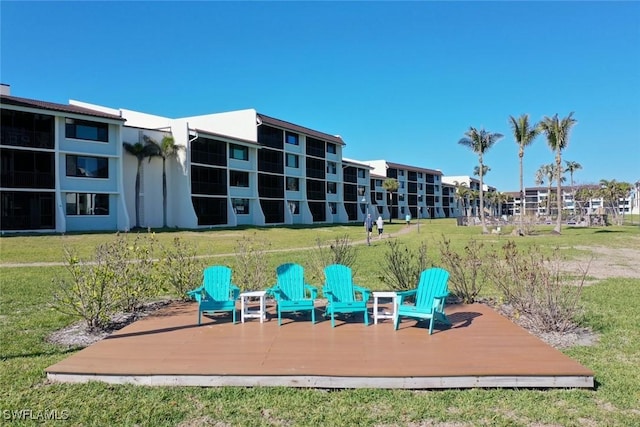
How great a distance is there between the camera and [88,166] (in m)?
31.7

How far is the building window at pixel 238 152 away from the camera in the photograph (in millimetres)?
42219

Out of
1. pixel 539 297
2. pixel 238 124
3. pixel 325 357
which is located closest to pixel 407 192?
pixel 238 124

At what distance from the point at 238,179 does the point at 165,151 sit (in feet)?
30.0

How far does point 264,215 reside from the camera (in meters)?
45.8

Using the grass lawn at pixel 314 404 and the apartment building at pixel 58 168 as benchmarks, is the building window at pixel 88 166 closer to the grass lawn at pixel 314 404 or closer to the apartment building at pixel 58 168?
the apartment building at pixel 58 168

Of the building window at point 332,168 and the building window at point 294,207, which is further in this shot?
the building window at point 332,168

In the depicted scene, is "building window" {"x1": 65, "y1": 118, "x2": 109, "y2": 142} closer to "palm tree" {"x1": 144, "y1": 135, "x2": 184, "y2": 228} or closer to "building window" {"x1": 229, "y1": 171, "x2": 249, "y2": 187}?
"palm tree" {"x1": 144, "y1": 135, "x2": 184, "y2": 228}

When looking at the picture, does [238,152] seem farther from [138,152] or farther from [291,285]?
[291,285]

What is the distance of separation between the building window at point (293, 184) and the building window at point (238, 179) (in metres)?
7.31

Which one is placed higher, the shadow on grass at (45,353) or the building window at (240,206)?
the building window at (240,206)

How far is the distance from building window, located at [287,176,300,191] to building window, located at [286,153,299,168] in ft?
4.67

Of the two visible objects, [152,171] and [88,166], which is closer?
[88,166]

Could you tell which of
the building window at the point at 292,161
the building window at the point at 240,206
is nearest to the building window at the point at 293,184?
the building window at the point at 292,161

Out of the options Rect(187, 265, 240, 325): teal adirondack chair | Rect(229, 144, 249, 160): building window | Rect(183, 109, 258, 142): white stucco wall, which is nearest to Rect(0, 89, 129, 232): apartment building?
Rect(229, 144, 249, 160): building window
